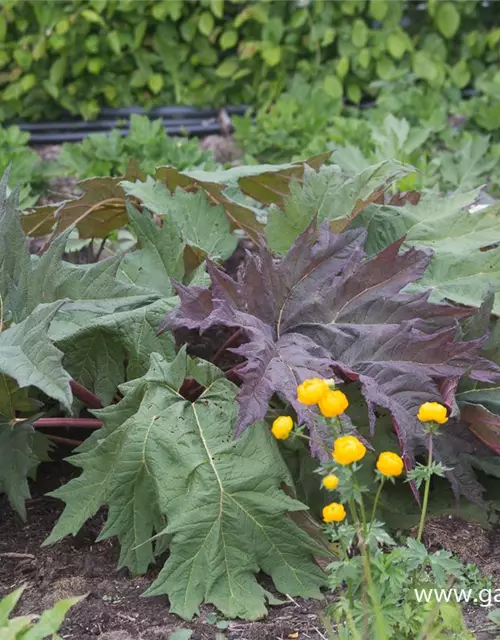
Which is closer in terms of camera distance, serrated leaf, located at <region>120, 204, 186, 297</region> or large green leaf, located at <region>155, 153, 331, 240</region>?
serrated leaf, located at <region>120, 204, 186, 297</region>

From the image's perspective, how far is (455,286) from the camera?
2342 millimetres

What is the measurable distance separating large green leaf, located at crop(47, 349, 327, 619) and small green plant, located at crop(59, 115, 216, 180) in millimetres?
2466

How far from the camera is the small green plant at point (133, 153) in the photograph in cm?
441

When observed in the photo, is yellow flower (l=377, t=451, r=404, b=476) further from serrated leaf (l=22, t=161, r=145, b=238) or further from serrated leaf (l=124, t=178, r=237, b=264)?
serrated leaf (l=22, t=161, r=145, b=238)

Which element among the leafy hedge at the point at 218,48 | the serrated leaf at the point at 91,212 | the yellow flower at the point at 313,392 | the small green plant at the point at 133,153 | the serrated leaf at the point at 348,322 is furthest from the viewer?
the leafy hedge at the point at 218,48

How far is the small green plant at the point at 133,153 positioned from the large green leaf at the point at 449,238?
201cm

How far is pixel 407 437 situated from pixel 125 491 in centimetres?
59

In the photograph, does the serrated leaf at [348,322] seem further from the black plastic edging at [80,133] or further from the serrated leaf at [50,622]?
the black plastic edging at [80,133]

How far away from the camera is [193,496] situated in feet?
6.35

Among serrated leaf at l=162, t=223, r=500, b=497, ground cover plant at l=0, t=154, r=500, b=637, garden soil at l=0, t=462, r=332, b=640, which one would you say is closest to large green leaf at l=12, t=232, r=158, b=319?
ground cover plant at l=0, t=154, r=500, b=637

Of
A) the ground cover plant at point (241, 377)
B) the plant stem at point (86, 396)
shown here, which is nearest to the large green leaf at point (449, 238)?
the ground cover plant at point (241, 377)

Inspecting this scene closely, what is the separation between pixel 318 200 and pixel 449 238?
361 millimetres

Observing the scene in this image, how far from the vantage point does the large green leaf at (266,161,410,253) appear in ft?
7.71

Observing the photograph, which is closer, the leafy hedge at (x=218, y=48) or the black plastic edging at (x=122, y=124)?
the leafy hedge at (x=218, y=48)
